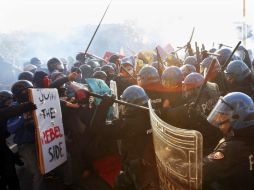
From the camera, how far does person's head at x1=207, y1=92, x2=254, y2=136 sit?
3.29 metres

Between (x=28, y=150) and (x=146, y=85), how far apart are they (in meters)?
2.25

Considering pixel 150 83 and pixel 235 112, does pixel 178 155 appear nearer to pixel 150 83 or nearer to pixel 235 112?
pixel 235 112

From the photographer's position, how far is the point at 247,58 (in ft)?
30.5

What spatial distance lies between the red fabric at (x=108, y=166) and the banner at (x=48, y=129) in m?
1.58

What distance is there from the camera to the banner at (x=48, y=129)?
14.9ft

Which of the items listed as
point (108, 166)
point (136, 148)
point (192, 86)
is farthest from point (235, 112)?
point (108, 166)

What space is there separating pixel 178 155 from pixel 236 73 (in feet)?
13.2

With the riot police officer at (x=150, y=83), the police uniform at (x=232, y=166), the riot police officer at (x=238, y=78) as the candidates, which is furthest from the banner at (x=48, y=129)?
the riot police officer at (x=238, y=78)

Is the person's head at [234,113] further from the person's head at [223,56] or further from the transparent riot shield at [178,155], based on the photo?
the person's head at [223,56]

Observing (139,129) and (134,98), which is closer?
(139,129)

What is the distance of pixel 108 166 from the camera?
22.5ft

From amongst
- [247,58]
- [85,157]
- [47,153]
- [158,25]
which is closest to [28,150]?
[47,153]

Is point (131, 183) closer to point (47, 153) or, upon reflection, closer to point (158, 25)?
point (47, 153)

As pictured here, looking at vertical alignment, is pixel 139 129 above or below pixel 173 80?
below
